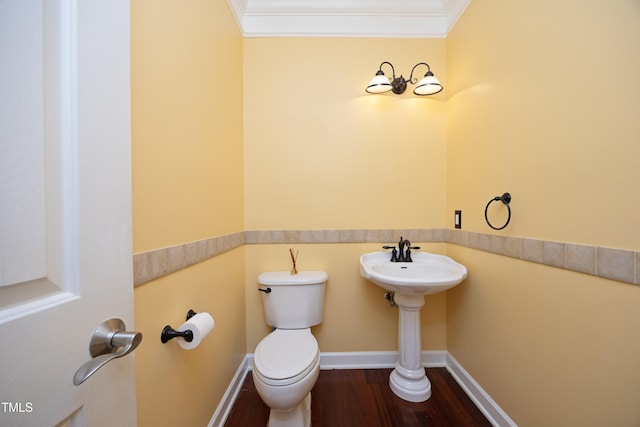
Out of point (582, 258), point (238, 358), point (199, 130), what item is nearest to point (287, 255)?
point (238, 358)

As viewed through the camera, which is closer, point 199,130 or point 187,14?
point 187,14

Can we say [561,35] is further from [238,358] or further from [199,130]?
[238,358]

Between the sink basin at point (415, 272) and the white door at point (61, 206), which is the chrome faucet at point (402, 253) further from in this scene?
the white door at point (61, 206)

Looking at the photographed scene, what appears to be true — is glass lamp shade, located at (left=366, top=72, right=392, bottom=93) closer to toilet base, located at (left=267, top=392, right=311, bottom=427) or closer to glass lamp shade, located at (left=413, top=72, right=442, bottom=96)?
glass lamp shade, located at (left=413, top=72, right=442, bottom=96)

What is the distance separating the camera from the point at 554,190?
3.18ft

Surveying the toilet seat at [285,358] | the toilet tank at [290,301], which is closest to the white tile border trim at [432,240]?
the toilet tank at [290,301]

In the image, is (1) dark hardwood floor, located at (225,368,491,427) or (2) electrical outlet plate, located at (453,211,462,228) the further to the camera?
(2) electrical outlet plate, located at (453,211,462,228)

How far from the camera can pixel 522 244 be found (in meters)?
1.11

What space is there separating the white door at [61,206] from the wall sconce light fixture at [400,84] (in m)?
1.39

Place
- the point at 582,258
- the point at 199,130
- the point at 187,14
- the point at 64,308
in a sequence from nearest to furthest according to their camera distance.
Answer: the point at 64,308
the point at 582,258
the point at 187,14
the point at 199,130

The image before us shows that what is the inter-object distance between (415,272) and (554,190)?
0.84m

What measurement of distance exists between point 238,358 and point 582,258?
1.82 meters

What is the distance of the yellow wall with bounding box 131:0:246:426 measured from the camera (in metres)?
0.77

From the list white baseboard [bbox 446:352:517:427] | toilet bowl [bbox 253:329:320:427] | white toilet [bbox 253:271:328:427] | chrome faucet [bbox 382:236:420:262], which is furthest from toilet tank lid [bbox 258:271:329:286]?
white baseboard [bbox 446:352:517:427]
